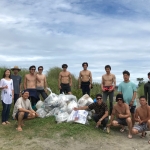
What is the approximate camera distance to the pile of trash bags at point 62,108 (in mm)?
7070

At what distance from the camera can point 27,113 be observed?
6723mm

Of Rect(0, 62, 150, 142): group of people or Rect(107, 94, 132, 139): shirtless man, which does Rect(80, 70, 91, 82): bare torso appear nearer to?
Rect(0, 62, 150, 142): group of people

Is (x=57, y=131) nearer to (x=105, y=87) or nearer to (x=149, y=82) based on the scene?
(x=105, y=87)

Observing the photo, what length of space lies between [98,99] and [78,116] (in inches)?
29.3

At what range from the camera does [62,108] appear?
7.52 meters

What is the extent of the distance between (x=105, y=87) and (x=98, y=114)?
1217 mm

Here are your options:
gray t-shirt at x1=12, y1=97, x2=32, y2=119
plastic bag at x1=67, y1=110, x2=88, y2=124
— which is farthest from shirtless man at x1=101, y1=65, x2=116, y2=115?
gray t-shirt at x1=12, y1=97, x2=32, y2=119

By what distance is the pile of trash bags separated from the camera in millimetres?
7070

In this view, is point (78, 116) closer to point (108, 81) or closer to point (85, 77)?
point (108, 81)

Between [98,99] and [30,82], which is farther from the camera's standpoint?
[30,82]

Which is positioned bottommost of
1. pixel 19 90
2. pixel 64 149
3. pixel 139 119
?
pixel 64 149

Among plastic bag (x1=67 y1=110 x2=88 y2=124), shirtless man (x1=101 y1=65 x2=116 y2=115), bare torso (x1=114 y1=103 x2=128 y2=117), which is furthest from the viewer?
shirtless man (x1=101 y1=65 x2=116 y2=115)

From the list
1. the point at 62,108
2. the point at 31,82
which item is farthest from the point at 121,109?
the point at 31,82

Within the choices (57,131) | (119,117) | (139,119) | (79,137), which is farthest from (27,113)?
(139,119)
